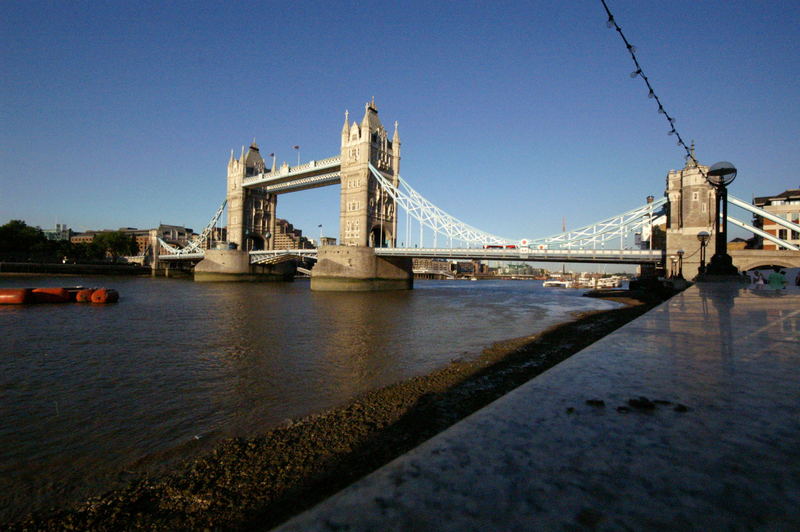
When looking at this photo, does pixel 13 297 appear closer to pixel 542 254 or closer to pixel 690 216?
pixel 542 254

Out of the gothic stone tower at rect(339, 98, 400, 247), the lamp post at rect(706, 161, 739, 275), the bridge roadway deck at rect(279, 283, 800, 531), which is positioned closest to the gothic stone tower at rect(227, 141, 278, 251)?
the gothic stone tower at rect(339, 98, 400, 247)

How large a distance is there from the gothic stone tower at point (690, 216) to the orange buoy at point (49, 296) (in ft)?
127

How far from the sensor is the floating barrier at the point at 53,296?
22.1m

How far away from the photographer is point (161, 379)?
7961mm

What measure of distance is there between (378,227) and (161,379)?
39.3m

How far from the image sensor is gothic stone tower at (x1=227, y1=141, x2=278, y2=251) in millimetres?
61500

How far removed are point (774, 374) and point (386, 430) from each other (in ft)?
13.4

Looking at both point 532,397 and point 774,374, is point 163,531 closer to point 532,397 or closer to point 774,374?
point 532,397

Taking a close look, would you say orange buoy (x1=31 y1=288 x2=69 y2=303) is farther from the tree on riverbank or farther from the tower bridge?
the tree on riverbank

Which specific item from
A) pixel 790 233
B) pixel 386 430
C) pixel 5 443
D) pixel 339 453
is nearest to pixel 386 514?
pixel 339 453

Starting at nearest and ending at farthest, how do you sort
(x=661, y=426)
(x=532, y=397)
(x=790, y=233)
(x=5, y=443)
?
(x=661, y=426) < (x=532, y=397) < (x=5, y=443) < (x=790, y=233)

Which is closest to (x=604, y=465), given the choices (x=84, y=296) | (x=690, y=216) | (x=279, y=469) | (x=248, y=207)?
(x=279, y=469)

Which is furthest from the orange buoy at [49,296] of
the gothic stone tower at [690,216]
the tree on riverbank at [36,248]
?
the tree on riverbank at [36,248]

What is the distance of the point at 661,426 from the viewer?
4.27ft
